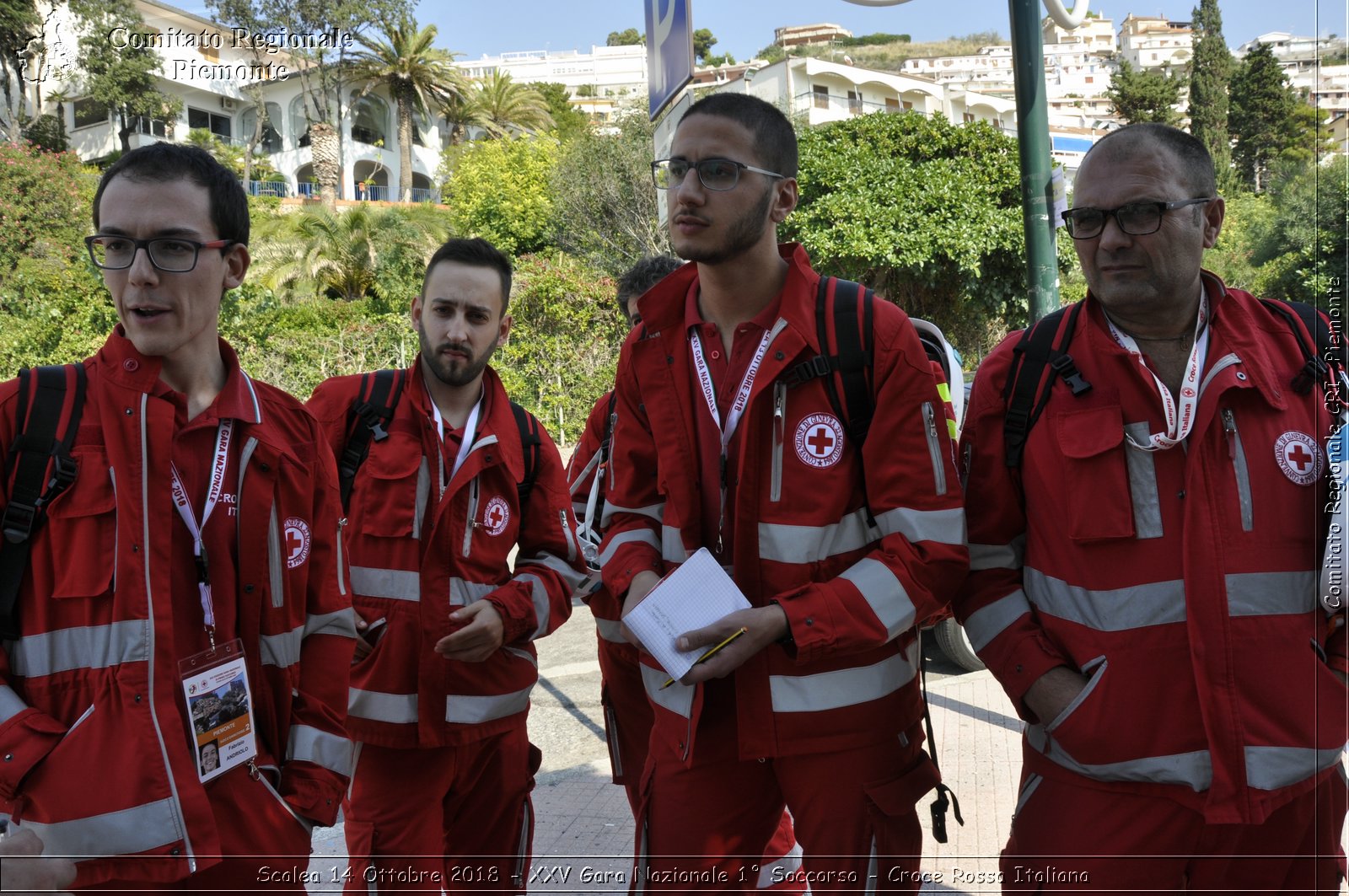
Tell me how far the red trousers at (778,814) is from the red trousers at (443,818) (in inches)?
33.9

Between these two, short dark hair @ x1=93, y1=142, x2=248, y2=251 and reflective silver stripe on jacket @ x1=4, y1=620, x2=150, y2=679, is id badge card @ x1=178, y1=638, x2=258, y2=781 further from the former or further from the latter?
short dark hair @ x1=93, y1=142, x2=248, y2=251

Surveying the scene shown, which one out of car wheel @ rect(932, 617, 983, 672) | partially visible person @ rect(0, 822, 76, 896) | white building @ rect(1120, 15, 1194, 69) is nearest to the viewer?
partially visible person @ rect(0, 822, 76, 896)

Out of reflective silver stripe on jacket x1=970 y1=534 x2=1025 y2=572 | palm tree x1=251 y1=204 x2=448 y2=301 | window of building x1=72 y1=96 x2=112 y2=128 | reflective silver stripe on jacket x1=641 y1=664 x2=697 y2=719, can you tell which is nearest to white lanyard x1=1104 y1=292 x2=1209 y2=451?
reflective silver stripe on jacket x1=970 y1=534 x2=1025 y2=572

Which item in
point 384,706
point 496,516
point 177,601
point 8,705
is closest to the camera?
point 8,705

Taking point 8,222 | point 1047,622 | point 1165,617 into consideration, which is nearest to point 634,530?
point 1047,622

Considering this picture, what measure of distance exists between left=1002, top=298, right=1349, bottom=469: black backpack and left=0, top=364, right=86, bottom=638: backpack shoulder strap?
2287mm

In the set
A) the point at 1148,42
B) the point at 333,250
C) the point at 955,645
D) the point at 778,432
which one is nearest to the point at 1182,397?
the point at 778,432

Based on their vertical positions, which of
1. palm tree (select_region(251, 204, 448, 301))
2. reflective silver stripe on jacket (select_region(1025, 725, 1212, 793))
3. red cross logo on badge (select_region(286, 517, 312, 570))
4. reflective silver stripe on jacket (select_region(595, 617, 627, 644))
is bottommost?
reflective silver stripe on jacket (select_region(1025, 725, 1212, 793))

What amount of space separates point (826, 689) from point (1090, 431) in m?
0.95

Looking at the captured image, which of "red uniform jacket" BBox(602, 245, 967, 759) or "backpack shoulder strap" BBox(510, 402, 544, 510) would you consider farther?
"backpack shoulder strap" BBox(510, 402, 544, 510)

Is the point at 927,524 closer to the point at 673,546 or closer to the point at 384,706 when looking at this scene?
the point at 673,546

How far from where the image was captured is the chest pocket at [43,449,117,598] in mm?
2236

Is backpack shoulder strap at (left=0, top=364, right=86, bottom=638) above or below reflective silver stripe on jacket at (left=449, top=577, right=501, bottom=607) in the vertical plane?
above

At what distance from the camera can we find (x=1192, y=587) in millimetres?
2477
